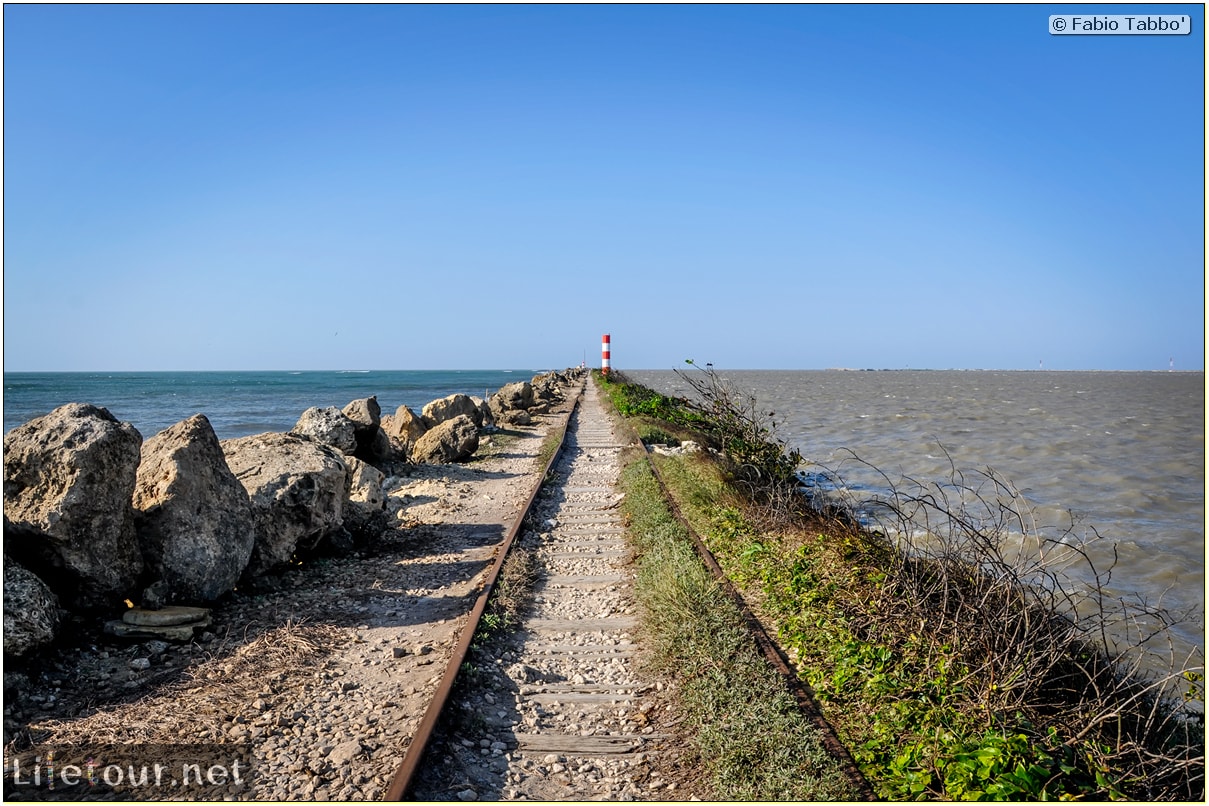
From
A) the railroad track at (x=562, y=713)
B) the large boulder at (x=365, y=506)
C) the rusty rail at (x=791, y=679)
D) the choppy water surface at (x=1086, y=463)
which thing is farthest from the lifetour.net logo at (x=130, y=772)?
the choppy water surface at (x=1086, y=463)

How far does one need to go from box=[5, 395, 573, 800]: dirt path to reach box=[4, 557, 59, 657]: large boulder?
18 centimetres

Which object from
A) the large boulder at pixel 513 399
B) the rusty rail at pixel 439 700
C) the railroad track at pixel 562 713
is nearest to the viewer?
the rusty rail at pixel 439 700

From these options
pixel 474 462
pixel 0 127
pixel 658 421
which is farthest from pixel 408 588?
pixel 658 421

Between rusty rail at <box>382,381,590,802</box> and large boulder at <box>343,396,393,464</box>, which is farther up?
large boulder at <box>343,396,393,464</box>

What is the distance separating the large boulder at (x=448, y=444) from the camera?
1587 cm

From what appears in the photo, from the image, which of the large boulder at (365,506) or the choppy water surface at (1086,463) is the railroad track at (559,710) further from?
the choppy water surface at (1086,463)

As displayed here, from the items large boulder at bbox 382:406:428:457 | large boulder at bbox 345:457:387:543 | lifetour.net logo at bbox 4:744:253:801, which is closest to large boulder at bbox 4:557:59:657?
lifetour.net logo at bbox 4:744:253:801

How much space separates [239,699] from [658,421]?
1728cm

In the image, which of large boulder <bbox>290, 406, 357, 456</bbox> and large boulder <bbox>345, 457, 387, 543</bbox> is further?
large boulder <bbox>290, 406, 357, 456</bbox>

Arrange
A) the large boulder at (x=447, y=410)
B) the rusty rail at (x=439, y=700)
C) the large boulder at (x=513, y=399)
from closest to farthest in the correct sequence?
1. the rusty rail at (x=439, y=700)
2. the large boulder at (x=447, y=410)
3. the large boulder at (x=513, y=399)

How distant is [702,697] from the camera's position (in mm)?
4824

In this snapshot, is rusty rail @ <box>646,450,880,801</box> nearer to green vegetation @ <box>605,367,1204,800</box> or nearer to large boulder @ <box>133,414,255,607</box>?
green vegetation @ <box>605,367,1204,800</box>

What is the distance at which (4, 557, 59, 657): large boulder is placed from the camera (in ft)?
16.2

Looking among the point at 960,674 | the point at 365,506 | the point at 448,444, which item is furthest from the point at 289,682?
the point at 448,444
